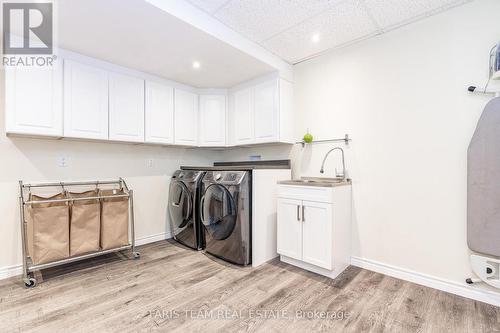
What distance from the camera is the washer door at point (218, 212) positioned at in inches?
99.4

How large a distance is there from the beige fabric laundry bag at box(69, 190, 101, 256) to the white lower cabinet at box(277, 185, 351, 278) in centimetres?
187

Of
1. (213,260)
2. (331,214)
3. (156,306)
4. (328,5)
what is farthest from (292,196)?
(328,5)

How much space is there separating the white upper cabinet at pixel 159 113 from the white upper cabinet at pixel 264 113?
876 mm

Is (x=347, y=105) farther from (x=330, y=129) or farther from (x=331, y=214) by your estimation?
(x=331, y=214)

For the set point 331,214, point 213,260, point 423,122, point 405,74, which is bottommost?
point 213,260

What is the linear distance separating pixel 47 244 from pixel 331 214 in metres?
2.57

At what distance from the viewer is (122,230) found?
8.38ft

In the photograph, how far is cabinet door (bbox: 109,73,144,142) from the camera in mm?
2613

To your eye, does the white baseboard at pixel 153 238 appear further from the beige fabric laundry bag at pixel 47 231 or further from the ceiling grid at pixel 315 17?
the ceiling grid at pixel 315 17

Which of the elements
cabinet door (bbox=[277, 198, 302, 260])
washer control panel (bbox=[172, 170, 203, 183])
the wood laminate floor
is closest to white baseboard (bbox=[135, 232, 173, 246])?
the wood laminate floor

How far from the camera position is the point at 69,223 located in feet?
7.37

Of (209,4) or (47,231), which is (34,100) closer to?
(47,231)

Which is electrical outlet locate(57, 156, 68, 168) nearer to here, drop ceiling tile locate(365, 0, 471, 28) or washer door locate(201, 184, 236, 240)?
washer door locate(201, 184, 236, 240)

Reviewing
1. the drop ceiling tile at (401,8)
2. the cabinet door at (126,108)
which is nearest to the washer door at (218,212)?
the cabinet door at (126,108)
